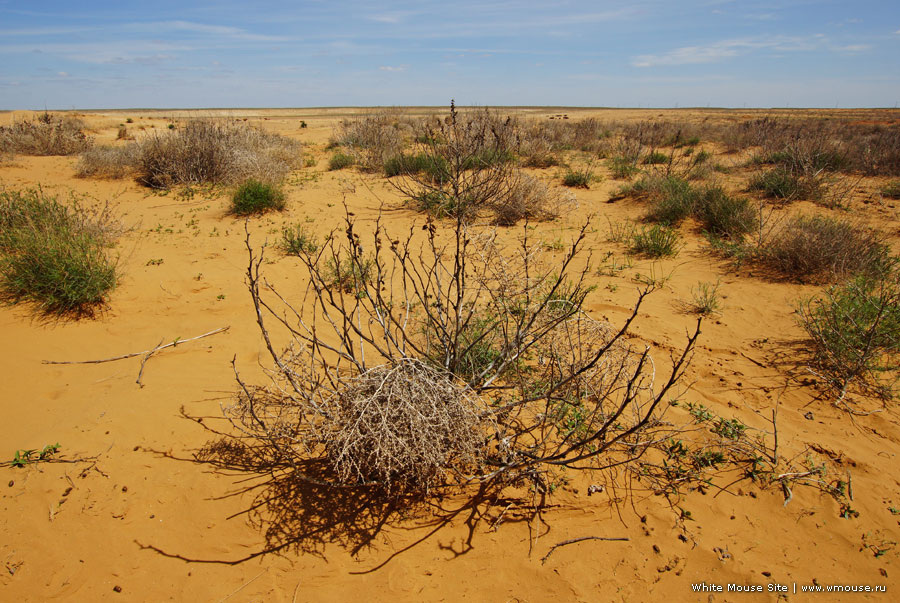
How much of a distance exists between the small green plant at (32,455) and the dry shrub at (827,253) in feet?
22.4

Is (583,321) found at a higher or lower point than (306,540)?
higher

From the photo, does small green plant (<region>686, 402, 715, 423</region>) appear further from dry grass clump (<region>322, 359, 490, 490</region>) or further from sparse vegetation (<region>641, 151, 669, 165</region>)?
sparse vegetation (<region>641, 151, 669, 165</region>)

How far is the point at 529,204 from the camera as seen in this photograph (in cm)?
782

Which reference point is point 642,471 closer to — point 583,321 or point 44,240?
point 583,321

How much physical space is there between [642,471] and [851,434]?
1.48m

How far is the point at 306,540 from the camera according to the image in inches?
87.0

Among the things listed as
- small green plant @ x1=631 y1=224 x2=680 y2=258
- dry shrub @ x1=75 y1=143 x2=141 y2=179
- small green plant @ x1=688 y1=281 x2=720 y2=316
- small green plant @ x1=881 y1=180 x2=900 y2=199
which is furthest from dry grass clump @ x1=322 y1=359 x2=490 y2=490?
dry shrub @ x1=75 y1=143 x2=141 y2=179

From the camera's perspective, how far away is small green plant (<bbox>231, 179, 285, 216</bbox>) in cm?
771

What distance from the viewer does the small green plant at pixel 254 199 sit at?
7.71 metres

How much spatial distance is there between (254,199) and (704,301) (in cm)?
694

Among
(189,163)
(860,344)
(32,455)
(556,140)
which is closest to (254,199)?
(189,163)

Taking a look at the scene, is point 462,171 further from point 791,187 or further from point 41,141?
point 41,141

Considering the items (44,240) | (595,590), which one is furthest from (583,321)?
(44,240)

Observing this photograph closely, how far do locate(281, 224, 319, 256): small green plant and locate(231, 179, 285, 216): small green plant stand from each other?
1.11 meters
